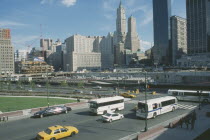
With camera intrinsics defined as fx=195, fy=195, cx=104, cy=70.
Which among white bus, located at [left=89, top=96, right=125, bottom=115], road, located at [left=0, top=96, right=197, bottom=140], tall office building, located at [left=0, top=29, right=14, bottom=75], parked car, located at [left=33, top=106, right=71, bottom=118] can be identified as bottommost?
road, located at [left=0, top=96, right=197, bottom=140]

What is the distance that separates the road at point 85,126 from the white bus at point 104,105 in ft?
4.44

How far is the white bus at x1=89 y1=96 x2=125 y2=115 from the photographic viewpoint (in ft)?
104

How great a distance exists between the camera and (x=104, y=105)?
32438 mm

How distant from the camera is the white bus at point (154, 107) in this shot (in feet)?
92.2

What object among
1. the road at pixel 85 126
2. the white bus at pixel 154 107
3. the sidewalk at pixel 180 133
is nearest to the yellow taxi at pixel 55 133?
the road at pixel 85 126

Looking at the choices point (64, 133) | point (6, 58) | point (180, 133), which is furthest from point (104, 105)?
point (6, 58)

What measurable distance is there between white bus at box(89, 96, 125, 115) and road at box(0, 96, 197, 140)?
1.35 m

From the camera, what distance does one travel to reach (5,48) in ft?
646

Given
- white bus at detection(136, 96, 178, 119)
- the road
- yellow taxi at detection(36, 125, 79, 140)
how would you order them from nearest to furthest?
yellow taxi at detection(36, 125, 79, 140) < the road < white bus at detection(136, 96, 178, 119)

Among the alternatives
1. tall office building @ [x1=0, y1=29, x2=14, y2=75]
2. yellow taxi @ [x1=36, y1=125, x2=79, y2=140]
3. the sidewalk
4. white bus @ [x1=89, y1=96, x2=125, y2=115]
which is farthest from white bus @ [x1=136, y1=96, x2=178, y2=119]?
tall office building @ [x1=0, y1=29, x2=14, y2=75]

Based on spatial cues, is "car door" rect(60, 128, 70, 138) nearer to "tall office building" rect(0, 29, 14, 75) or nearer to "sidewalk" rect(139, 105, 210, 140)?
"sidewalk" rect(139, 105, 210, 140)

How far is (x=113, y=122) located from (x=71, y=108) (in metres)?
13.5

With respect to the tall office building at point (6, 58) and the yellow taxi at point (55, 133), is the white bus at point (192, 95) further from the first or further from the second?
the tall office building at point (6, 58)

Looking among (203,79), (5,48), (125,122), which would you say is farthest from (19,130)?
(5,48)
